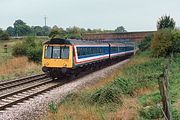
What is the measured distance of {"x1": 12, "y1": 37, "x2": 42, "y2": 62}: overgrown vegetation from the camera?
38906mm

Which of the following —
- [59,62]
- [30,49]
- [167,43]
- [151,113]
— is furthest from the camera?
[30,49]

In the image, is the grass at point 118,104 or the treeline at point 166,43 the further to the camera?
the treeline at point 166,43

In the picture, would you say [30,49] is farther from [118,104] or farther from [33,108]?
[118,104]

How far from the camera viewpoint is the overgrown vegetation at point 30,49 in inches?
1532

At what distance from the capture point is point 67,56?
23.6 m

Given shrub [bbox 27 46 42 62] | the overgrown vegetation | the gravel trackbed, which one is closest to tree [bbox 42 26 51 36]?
the overgrown vegetation

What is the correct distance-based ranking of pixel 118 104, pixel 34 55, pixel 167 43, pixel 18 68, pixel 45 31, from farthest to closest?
pixel 45 31 → pixel 34 55 → pixel 167 43 → pixel 18 68 → pixel 118 104

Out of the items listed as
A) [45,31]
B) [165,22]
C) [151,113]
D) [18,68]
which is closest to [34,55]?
[18,68]

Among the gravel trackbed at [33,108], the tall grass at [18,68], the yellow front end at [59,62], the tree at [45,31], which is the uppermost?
the tree at [45,31]

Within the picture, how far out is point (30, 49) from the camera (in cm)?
4034

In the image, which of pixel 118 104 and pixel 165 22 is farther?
pixel 165 22

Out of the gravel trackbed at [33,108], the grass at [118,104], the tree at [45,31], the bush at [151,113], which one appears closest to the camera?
the bush at [151,113]

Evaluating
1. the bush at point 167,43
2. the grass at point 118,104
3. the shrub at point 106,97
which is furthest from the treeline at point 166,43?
the shrub at point 106,97

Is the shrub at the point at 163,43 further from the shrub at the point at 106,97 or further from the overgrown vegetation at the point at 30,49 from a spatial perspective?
the shrub at the point at 106,97
